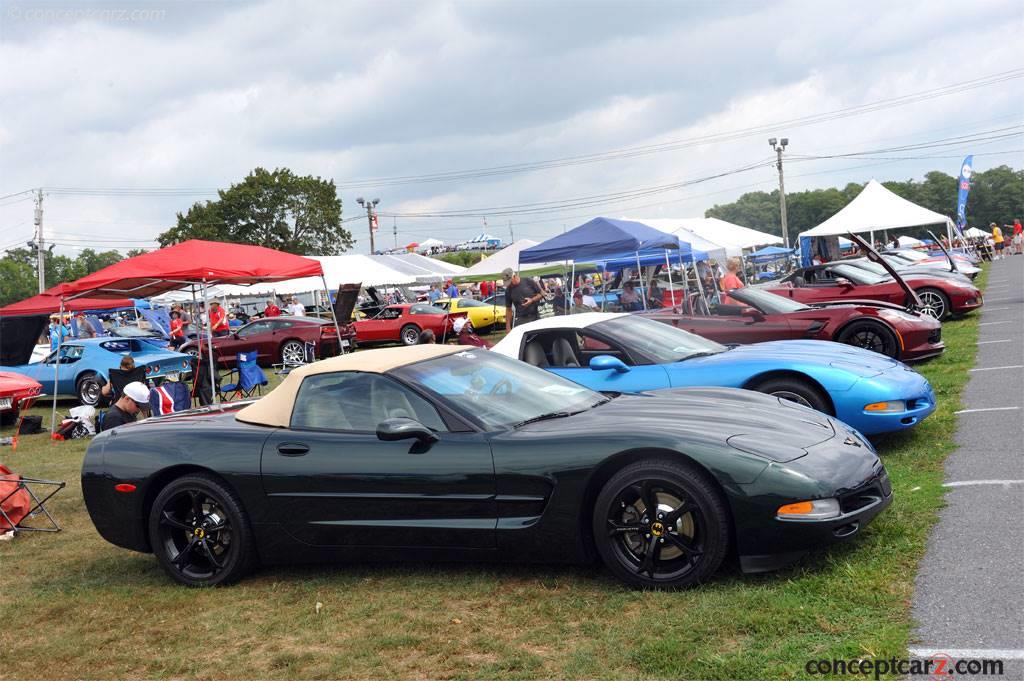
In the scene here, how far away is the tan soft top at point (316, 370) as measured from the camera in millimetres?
5371

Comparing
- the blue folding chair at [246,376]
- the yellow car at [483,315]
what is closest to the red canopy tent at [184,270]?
the blue folding chair at [246,376]

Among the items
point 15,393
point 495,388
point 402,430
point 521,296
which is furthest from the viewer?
point 15,393

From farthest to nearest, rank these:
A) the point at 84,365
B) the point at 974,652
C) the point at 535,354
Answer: the point at 84,365 → the point at 535,354 → the point at 974,652

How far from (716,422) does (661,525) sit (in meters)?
0.67

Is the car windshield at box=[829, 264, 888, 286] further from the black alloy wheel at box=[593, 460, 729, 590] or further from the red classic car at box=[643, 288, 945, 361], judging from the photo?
the black alloy wheel at box=[593, 460, 729, 590]

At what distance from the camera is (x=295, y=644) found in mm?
4352

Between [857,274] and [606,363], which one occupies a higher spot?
[857,274]

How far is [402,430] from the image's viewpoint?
185 inches

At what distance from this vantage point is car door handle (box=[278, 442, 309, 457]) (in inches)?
204

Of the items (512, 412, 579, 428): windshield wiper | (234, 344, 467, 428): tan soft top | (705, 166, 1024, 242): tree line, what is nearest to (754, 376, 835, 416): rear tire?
(512, 412, 579, 428): windshield wiper

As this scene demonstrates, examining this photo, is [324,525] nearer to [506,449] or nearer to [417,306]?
[506,449]

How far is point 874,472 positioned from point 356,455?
265cm

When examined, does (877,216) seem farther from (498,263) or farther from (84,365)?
(84,365)

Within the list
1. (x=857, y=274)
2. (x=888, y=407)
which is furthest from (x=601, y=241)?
(x=888, y=407)
